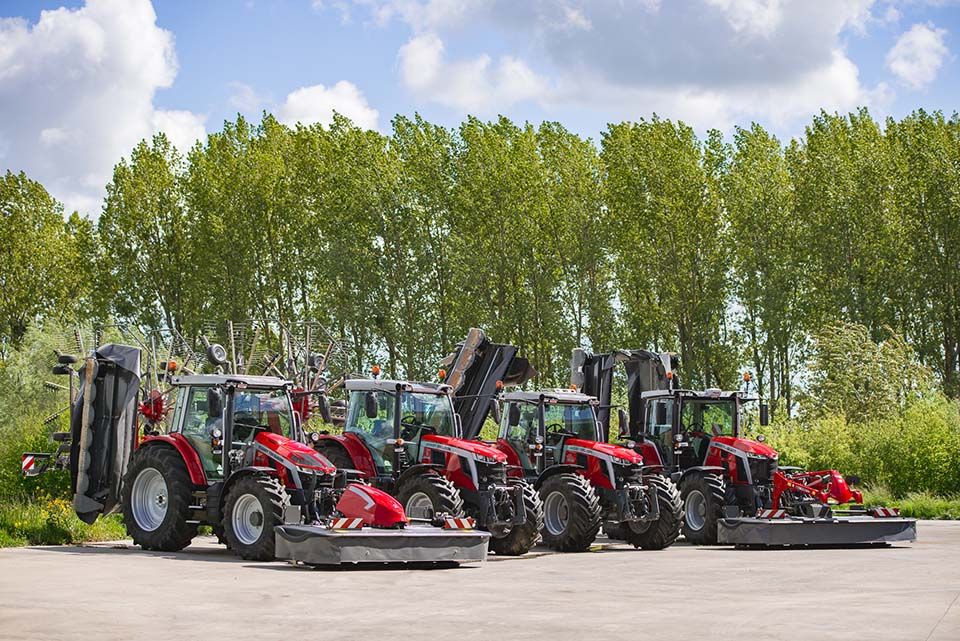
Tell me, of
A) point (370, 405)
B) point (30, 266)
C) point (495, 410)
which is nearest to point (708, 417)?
point (495, 410)

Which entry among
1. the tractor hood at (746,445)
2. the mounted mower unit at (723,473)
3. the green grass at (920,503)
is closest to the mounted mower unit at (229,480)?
the mounted mower unit at (723,473)

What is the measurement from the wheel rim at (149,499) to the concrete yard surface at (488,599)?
0.70 metres

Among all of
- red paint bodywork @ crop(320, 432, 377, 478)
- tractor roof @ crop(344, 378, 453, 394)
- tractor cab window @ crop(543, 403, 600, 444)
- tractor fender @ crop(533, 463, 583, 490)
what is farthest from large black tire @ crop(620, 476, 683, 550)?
red paint bodywork @ crop(320, 432, 377, 478)

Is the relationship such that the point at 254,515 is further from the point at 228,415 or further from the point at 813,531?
the point at 813,531

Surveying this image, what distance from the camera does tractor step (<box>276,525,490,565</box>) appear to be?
14.5m

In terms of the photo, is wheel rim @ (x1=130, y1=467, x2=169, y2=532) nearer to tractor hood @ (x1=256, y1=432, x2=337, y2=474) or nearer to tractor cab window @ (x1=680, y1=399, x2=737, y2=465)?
tractor hood @ (x1=256, y1=432, x2=337, y2=474)

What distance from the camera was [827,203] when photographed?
137 feet

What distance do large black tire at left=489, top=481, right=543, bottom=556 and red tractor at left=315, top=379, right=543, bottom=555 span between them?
1 cm

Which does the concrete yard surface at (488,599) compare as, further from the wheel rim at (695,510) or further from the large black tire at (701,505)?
the wheel rim at (695,510)

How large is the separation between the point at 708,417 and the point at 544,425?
11.5ft

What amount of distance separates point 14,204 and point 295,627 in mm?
43188

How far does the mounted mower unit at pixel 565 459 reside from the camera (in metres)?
19.3

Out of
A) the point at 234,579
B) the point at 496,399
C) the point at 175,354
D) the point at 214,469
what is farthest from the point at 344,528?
the point at 175,354

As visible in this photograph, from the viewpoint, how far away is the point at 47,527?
63.6ft
